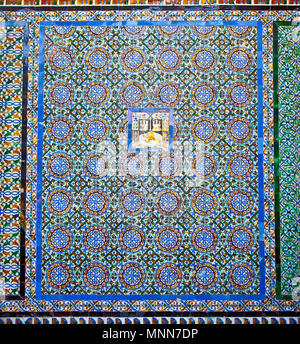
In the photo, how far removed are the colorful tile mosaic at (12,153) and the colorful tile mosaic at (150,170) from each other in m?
0.07

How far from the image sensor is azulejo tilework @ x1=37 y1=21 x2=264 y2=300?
3.26 meters

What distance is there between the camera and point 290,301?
10.7 feet

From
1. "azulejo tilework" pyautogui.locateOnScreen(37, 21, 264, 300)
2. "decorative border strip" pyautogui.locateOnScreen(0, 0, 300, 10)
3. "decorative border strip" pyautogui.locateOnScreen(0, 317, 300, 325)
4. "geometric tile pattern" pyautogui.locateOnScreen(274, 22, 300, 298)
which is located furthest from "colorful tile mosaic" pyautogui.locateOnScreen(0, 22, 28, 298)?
"geometric tile pattern" pyautogui.locateOnScreen(274, 22, 300, 298)

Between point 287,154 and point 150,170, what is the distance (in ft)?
3.97

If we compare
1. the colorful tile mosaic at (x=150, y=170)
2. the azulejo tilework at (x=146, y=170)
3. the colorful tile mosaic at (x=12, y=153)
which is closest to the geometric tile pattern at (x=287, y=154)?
the colorful tile mosaic at (x=150, y=170)

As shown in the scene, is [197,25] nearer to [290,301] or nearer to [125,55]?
[125,55]

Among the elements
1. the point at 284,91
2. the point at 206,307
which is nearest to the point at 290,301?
the point at 206,307

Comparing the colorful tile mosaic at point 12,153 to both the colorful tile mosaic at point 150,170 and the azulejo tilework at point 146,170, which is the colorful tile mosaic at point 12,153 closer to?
the colorful tile mosaic at point 150,170

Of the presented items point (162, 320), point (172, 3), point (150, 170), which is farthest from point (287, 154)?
point (162, 320)

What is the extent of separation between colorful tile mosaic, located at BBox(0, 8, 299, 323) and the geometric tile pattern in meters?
0.08

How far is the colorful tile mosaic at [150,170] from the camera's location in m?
3.25

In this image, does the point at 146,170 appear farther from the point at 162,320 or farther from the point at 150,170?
the point at 162,320
